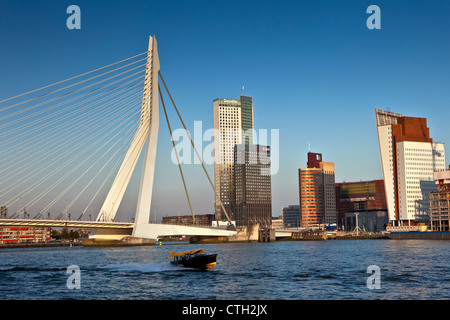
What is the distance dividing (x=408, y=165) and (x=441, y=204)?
66.3 ft

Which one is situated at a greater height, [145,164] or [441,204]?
[145,164]

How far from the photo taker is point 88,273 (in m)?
41.7

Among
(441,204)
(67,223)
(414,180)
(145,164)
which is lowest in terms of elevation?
(67,223)

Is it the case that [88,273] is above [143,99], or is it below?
below

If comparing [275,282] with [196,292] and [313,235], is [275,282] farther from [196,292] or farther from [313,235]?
[313,235]

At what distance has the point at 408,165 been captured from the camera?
16800 centimetres

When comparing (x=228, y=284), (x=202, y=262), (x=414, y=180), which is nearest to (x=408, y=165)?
(x=414, y=180)

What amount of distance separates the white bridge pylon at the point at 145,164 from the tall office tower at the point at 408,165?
112m

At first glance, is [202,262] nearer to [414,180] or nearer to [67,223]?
[67,223]

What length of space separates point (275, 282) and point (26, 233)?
185 m

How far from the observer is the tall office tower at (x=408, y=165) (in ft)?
552
